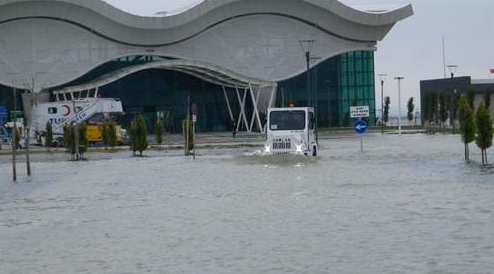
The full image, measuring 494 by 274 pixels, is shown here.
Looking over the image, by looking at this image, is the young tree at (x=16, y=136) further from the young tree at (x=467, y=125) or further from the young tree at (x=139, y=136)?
the young tree at (x=467, y=125)

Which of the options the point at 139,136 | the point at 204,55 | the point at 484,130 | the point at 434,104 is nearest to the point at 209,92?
the point at 204,55

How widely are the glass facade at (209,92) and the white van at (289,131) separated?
4761cm

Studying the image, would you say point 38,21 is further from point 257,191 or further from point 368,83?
point 257,191

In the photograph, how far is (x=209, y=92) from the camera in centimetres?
8819

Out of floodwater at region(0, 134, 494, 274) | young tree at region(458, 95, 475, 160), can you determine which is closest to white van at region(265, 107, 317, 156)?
young tree at region(458, 95, 475, 160)

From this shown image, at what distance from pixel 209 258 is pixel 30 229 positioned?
5196 mm

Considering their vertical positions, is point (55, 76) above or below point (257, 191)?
above

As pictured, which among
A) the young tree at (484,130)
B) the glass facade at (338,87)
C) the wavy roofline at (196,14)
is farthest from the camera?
the glass facade at (338,87)

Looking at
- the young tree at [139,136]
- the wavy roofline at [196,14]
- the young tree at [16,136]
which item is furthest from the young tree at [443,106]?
the young tree at [139,136]

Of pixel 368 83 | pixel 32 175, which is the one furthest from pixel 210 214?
pixel 368 83

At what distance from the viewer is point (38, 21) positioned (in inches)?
3312

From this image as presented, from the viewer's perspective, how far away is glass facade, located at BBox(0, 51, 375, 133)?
282 ft

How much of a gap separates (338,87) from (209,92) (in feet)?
48.3

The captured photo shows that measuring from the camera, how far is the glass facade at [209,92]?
86062mm
